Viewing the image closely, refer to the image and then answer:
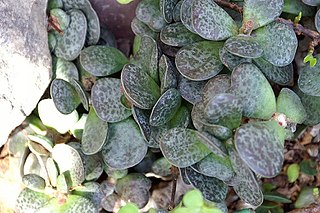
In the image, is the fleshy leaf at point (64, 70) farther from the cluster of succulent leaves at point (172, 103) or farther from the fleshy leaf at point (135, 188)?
the fleshy leaf at point (135, 188)

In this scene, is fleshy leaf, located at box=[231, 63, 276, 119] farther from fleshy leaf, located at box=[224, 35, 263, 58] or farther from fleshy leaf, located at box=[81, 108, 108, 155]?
fleshy leaf, located at box=[81, 108, 108, 155]

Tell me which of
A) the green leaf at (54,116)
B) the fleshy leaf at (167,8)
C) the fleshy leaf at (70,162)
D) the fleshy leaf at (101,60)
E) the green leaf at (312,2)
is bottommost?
the fleshy leaf at (70,162)

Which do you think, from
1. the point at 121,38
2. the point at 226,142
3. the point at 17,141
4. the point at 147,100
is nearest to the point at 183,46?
the point at 147,100

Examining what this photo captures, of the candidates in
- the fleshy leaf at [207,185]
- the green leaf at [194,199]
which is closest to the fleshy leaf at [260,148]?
the green leaf at [194,199]

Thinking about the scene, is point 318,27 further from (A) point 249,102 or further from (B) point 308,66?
(A) point 249,102

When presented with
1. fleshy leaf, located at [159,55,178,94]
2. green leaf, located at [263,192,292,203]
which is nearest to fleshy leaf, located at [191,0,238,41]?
fleshy leaf, located at [159,55,178,94]

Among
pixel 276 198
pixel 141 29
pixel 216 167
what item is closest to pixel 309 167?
pixel 276 198

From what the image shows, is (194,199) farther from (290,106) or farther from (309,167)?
(309,167)
